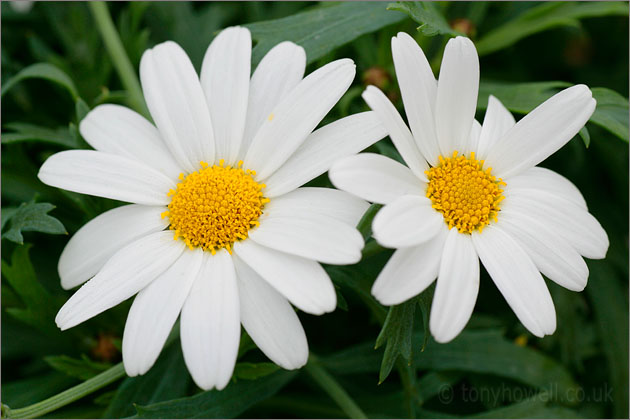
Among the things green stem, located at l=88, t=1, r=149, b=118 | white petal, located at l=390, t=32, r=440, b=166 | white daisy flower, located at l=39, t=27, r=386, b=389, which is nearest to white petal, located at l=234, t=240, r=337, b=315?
white daisy flower, located at l=39, t=27, r=386, b=389

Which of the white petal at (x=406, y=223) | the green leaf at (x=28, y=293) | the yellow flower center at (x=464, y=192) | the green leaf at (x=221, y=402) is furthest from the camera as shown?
the green leaf at (x=28, y=293)

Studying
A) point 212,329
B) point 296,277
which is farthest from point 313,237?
point 212,329

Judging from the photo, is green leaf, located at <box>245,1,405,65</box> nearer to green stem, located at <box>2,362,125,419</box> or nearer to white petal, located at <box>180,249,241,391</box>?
white petal, located at <box>180,249,241,391</box>

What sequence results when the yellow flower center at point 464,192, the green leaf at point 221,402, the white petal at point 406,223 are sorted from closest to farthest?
the white petal at point 406,223, the yellow flower center at point 464,192, the green leaf at point 221,402

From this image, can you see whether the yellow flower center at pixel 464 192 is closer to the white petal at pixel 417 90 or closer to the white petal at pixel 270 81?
the white petal at pixel 417 90

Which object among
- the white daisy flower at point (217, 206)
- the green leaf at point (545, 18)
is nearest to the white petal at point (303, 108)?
the white daisy flower at point (217, 206)

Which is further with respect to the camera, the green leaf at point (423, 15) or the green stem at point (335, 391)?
the green stem at point (335, 391)

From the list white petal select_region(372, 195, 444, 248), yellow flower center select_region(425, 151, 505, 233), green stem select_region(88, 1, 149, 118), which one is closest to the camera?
white petal select_region(372, 195, 444, 248)
